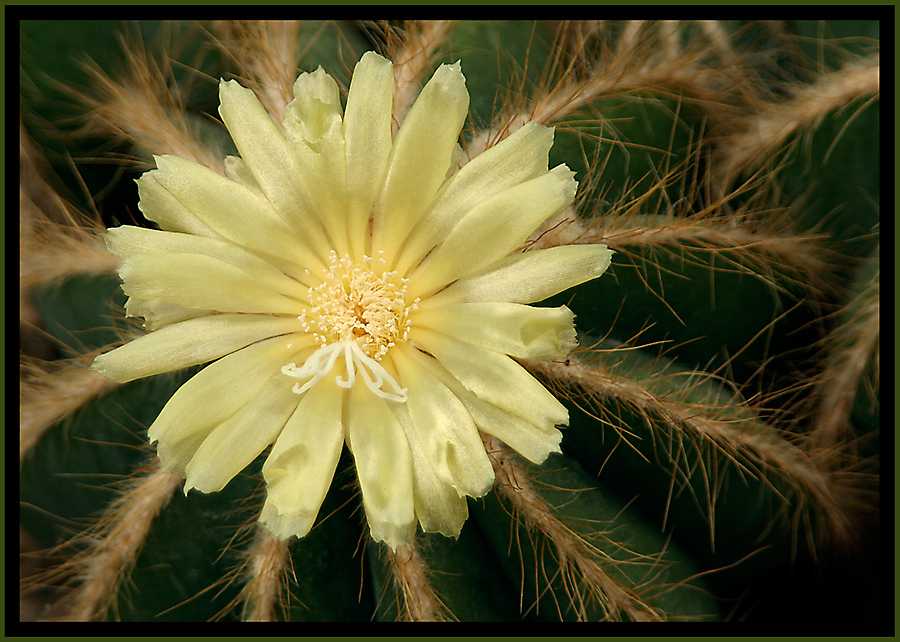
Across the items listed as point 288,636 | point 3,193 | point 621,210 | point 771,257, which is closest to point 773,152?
point 771,257

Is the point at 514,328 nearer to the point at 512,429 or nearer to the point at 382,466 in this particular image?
the point at 512,429

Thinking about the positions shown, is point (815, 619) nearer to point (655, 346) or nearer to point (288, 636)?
point (655, 346)

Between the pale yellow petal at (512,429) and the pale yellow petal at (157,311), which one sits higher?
the pale yellow petal at (157,311)

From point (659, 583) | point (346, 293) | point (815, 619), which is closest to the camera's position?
point (346, 293)

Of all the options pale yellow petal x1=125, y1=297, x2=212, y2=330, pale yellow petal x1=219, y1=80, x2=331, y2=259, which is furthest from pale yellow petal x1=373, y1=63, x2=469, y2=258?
pale yellow petal x1=125, y1=297, x2=212, y2=330

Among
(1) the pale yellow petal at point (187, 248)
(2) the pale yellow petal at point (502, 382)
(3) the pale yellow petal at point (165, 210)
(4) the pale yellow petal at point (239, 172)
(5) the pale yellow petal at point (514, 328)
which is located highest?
(4) the pale yellow petal at point (239, 172)

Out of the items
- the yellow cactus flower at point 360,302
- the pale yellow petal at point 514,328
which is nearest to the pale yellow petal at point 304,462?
the yellow cactus flower at point 360,302

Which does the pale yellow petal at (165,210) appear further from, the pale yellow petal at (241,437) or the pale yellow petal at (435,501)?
the pale yellow petal at (435,501)
